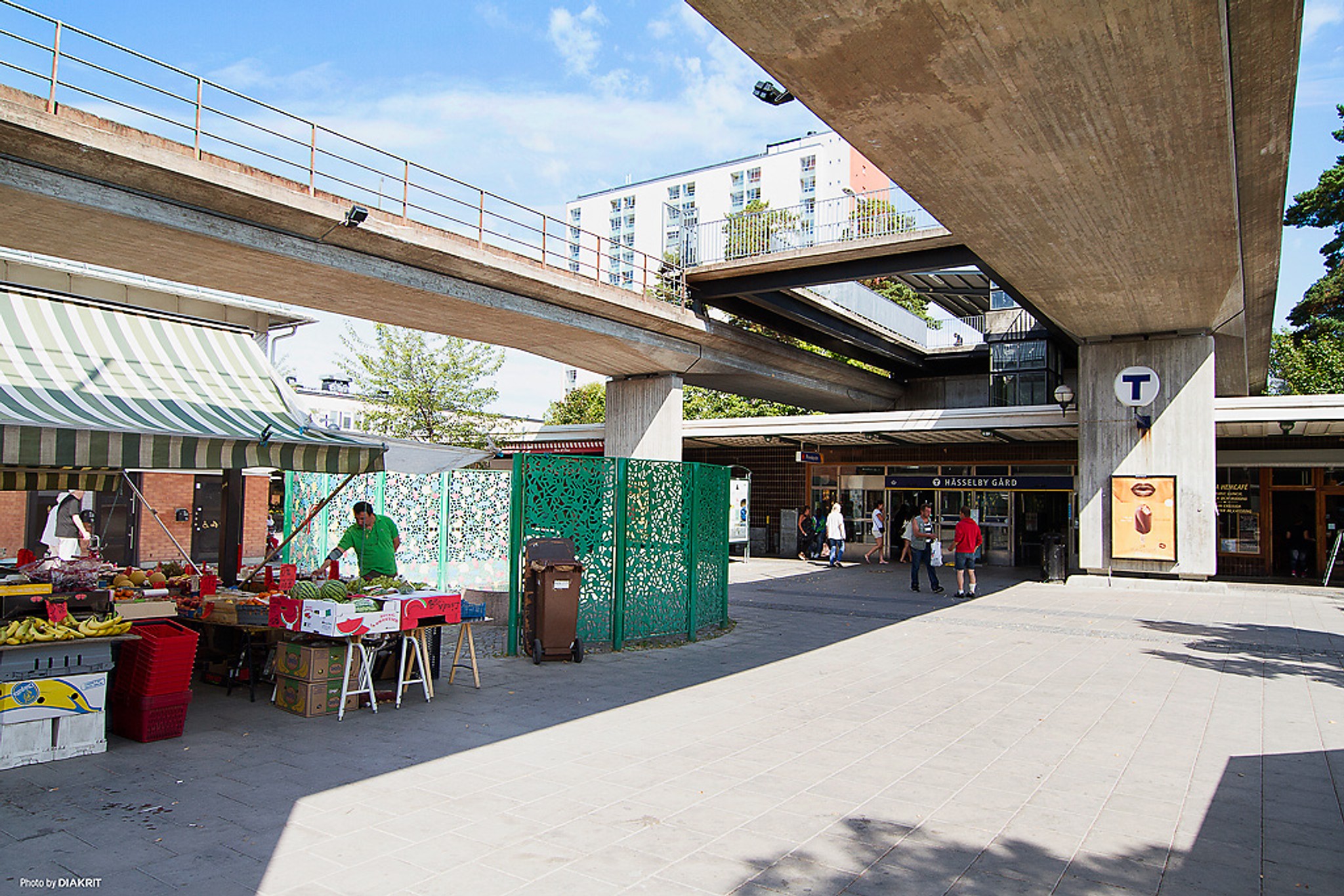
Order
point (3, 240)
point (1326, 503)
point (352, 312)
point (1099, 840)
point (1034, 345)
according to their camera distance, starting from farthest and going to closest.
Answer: point (1034, 345)
point (1326, 503)
point (352, 312)
point (3, 240)
point (1099, 840)

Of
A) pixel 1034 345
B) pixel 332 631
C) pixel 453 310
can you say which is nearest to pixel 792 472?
pixel 1034 345

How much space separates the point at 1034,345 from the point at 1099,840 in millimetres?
20040

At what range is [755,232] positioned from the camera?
21.3m

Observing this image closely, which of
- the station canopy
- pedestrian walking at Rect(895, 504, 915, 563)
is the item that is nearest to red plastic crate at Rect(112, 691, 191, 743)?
the station canopy

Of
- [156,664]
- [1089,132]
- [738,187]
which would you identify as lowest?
[156,664]

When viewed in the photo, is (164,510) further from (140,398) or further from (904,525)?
(904,525)

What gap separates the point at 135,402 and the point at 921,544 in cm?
1383

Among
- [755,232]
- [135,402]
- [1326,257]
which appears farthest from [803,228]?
[1326,257]

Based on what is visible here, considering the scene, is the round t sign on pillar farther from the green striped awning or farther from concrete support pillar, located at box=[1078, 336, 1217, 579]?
the green striped awning

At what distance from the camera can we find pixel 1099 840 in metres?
4.60

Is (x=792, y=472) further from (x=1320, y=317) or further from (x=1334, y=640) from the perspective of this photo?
(x=1320, y=317)

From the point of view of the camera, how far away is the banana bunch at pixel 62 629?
17.9 ft

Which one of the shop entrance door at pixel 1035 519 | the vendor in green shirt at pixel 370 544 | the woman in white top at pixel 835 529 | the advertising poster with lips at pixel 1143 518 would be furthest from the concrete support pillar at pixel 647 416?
the vendor in green shirt at pixel 370 544

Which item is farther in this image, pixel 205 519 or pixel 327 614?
pixel 205 519
